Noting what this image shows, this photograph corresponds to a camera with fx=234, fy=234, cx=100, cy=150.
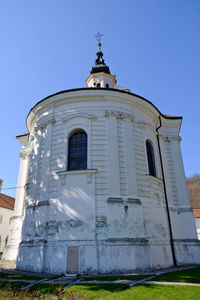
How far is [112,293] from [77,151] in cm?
838

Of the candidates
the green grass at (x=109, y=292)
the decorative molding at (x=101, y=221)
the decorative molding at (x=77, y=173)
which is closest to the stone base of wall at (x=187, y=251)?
the decorative molding at (x=101, y=221)

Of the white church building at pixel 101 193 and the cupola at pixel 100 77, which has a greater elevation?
the cupola at pixel 100 77

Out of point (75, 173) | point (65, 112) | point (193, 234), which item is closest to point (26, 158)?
point (65, 112)

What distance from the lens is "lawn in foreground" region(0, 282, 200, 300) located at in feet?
20.6

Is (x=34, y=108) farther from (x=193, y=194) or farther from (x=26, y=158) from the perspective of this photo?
(x=193, y=194)

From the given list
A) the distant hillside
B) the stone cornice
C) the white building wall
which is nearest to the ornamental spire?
the stone cornice

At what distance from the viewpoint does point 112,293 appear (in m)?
6.91

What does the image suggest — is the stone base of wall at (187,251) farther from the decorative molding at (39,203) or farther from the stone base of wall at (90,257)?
the decorative molding at (39,203)

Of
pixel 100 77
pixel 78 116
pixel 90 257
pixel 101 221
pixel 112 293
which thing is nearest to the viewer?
pixel 112 293

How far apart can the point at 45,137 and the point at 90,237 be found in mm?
6871

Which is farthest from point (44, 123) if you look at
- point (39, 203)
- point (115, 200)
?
point (115, 200)

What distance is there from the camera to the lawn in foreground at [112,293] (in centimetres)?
627

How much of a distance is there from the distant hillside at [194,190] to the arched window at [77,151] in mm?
51147

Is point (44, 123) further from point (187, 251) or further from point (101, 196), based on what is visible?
point (187, 251)
